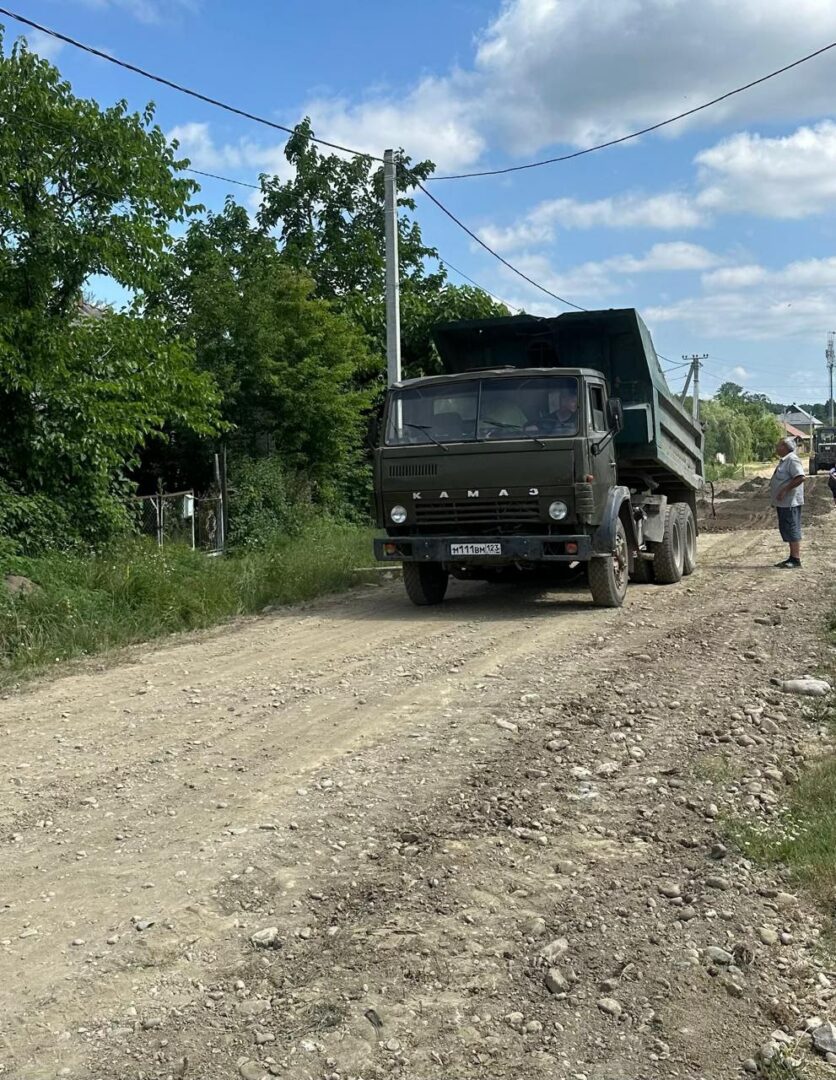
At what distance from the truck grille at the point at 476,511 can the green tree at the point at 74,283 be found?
3.99 metres

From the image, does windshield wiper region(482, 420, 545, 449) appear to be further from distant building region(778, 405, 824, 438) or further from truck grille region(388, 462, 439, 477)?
distant building region(778, 405, 824, 438)

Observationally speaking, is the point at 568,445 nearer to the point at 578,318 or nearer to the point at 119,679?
the point at 578,318

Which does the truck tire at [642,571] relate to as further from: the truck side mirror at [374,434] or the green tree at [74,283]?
the green tree at [74,283]

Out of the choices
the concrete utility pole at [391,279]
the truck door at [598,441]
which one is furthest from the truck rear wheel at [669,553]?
the concrete utility pole at [391,279]

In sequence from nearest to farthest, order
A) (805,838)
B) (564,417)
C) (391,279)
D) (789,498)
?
(805,838) → (564,417) → (789,498) → (391,279)

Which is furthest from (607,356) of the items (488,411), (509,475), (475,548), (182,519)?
(182,519)

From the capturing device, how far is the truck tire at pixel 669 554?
1205cm

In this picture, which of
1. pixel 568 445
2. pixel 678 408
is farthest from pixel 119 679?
pixel 678 408

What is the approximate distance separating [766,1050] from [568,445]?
23.1 ft

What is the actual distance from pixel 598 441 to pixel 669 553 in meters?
2.89

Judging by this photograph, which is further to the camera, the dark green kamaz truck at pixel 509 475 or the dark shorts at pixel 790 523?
the dark shorts at pixel 790 523

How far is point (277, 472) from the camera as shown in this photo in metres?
16.1

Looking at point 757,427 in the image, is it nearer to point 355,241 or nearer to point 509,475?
point 355,241

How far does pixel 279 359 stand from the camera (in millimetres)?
16359
